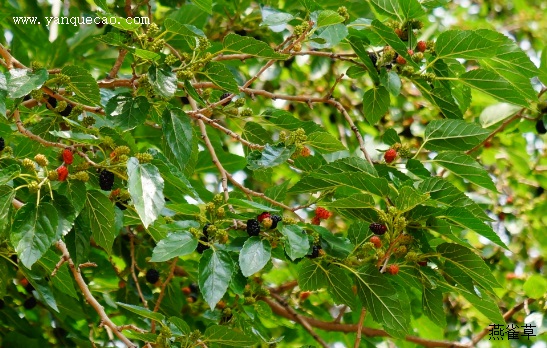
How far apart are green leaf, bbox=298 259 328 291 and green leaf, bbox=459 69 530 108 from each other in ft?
2.22

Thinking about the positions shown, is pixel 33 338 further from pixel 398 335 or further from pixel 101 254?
pixel 398 335

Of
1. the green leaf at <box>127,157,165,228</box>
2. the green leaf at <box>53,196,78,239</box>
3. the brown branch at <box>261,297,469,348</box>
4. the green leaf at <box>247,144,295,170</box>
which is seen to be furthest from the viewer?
the brown branch at <box>261,297,469,348</box>

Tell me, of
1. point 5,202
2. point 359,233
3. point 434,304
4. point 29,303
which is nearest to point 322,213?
point 359,233

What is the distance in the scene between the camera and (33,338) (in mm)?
2555

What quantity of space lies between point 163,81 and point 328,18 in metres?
0.45

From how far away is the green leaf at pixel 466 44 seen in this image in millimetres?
2164

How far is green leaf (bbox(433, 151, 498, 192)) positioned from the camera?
211 centimetres

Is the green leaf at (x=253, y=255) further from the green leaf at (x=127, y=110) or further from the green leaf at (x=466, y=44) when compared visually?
the green leaf at (x=466, y=44)

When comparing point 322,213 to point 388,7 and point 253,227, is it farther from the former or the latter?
point 388,7

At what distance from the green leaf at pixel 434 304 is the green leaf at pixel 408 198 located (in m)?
0.33

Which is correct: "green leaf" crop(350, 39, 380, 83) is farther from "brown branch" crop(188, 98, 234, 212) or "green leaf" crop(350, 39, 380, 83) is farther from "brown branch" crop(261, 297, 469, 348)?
"brown branch" crop(261, 297, 469, 348)

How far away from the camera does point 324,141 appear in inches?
79.1

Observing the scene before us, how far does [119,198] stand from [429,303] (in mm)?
813

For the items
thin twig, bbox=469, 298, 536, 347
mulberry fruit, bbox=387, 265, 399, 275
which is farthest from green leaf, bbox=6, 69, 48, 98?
thin twig, bbox=469, 298, 536, 347
